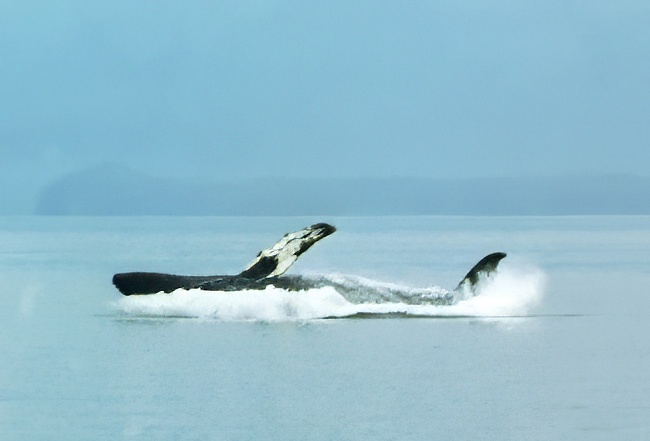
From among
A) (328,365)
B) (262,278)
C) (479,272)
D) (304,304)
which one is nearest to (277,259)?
(262,278)

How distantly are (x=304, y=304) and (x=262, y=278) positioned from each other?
1259mm

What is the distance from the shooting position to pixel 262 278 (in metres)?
30.6

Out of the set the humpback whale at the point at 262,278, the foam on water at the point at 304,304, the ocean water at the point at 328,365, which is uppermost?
the humpback whale at the point at 262,278

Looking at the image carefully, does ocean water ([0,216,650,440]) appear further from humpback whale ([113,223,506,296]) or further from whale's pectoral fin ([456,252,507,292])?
whale's pectoral fin ([456,252,507,292])

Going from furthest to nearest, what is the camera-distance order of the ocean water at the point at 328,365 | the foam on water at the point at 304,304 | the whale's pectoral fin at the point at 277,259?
the whale's pectoral fin at the point at 277,259 → the foam on water at the point at 304,304 → the ocean water at the point at 328,365

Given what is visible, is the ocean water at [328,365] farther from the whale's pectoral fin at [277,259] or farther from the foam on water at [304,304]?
the whale's pectoral fin at [277,259]

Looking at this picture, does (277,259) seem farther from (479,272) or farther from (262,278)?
(479,272)

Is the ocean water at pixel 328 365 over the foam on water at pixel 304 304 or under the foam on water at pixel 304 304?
under

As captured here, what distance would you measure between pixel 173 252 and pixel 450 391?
208 ft

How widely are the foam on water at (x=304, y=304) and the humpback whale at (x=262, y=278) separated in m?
0.16

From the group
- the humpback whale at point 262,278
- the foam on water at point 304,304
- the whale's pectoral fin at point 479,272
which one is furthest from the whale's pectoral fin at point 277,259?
the whale's pectoral fin at point 479,272

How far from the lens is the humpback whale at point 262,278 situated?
3053cm

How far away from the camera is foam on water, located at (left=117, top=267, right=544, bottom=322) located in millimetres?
30219

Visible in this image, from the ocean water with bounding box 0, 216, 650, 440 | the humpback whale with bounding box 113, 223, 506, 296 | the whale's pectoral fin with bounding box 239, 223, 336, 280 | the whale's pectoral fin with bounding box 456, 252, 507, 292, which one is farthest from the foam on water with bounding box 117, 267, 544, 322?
the whale's pectoral fin with bounding box 239, 223, 336, 280
